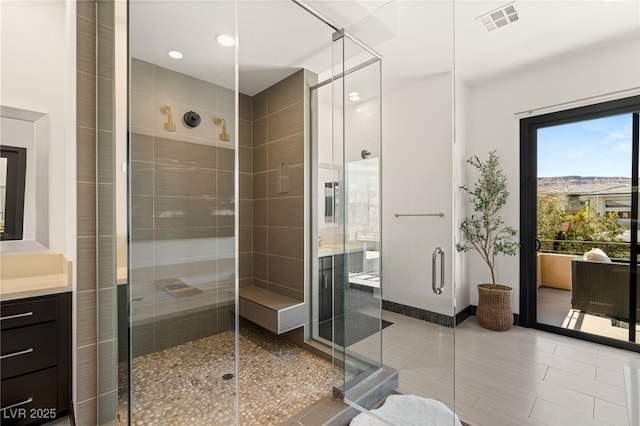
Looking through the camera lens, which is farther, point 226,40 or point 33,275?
point 33,275

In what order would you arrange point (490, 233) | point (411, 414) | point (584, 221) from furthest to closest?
point (490, 233) → point (584, 221) → point (411, 414)

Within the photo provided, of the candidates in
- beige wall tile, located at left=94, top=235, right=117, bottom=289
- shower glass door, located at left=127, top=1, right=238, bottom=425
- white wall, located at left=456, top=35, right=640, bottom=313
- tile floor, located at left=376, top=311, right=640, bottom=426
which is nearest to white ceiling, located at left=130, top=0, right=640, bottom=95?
shower glass door, located at left=127, top=1, right=238, bottom=425

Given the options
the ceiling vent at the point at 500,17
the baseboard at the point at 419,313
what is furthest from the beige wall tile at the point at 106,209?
the ceiling vent at the point at 500,17

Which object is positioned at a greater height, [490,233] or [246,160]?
[246,160]

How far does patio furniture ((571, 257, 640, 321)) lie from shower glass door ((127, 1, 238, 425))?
3.46 m

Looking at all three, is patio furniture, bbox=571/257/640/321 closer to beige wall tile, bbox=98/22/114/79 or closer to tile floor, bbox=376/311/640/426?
tile floor, bbox=376/311/640/426

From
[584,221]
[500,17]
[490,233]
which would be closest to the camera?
[500,17]

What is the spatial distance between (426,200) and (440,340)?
0.86m

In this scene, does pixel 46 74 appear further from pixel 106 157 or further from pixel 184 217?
pixel 184 217

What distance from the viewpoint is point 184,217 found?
1.16 m

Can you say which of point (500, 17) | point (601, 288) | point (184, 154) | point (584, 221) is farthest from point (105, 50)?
point (601, 288)

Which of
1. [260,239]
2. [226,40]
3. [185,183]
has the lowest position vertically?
[260,239]

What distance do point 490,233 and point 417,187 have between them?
205 centimetres

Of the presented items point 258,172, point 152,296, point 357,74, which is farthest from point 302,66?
point 152,296
